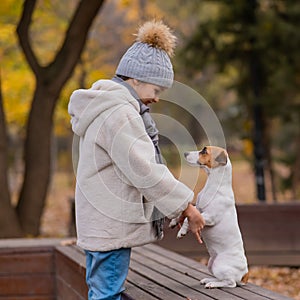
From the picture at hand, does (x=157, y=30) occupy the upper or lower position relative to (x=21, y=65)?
lower

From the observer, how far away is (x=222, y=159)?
4.16m

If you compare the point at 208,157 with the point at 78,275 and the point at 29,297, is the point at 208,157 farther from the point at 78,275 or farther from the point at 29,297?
the point at 29,297

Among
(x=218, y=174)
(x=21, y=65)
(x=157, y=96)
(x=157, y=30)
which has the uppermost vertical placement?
(x=21, y=65)

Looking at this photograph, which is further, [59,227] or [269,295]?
[59,227]

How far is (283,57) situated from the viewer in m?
13.9

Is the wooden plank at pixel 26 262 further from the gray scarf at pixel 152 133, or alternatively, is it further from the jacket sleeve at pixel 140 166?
the jacket sleeve at pixel 140 166

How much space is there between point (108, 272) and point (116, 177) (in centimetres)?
50

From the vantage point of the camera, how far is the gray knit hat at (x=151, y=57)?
396 cm

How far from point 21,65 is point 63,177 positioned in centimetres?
1683

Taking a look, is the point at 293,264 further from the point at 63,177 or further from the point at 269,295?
the point at 63,177

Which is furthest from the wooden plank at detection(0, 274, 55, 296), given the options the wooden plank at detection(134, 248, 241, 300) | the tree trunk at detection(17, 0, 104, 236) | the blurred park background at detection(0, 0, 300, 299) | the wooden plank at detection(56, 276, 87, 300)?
the tree trunk at detection(17, 0, 104, 236)

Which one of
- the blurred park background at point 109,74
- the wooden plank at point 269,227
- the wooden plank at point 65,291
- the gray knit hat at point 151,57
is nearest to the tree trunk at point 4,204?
the blurred park background at point 109,74

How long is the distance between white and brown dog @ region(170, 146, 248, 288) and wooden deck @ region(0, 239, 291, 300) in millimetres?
189

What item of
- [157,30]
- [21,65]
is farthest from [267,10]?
[157,30]
